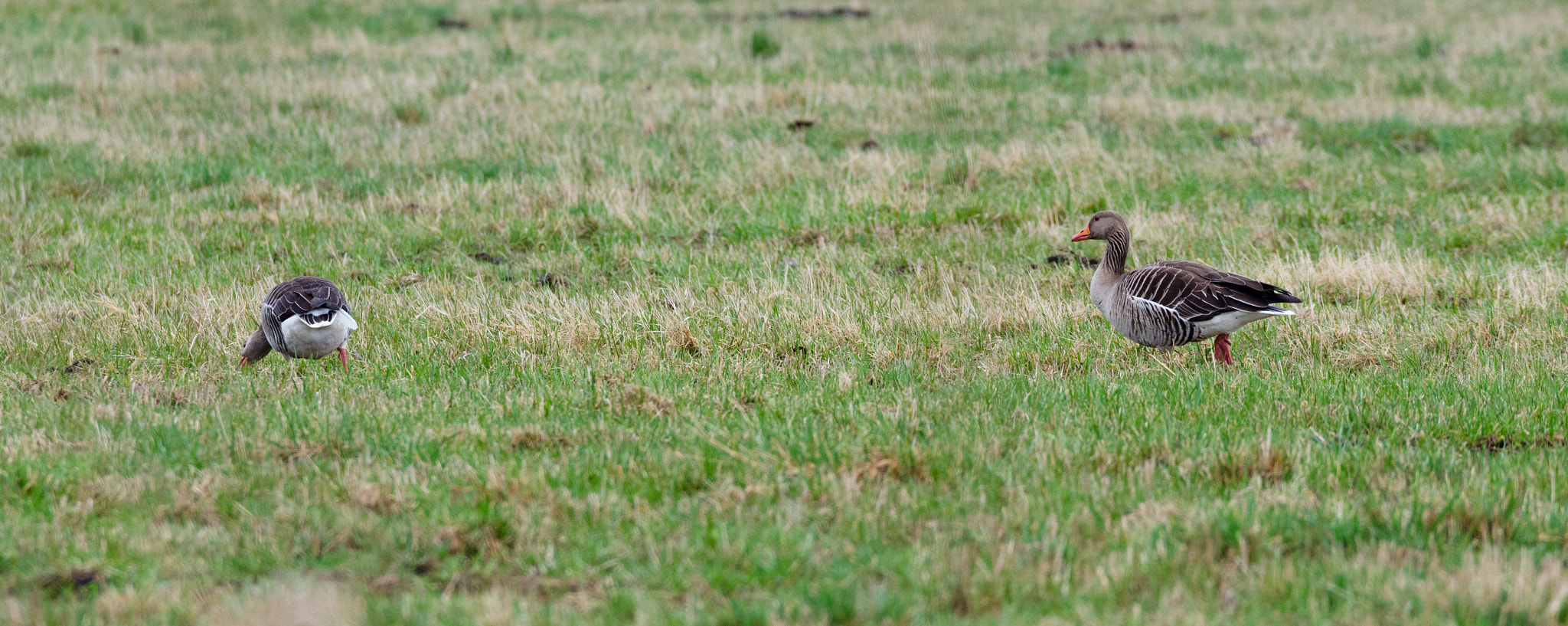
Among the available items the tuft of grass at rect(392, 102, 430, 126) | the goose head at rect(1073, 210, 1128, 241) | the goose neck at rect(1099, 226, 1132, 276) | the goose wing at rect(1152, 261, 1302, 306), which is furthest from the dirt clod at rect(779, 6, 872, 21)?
the goose wing at rect(1152, 261, 1302, 306)

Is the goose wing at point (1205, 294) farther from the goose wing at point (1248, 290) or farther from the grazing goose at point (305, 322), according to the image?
the grazing goose at point (305, 322)

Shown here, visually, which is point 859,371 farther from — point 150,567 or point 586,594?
point 150,567

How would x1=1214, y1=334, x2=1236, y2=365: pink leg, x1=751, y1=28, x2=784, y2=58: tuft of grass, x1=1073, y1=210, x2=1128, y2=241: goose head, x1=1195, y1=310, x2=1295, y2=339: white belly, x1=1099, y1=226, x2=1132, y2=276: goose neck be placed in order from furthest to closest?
x1=751, y1=28, x2=784, y2=58: tuft of grass → x1=1073, y1=210, x2=1128, y2=241: goose head → x1=1099, y1=226, x2=1132, y2=276: goose neck → x1=1214, y1=334, x2=1236, y2=365: pink leg → x1=1195, y1=310, x2=1295, y2=339: white belly

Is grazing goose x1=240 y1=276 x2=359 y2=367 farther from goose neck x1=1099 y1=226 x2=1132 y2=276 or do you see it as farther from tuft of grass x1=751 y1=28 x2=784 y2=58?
tuft of grass x1=751 y1=28 x2=784 y2=58

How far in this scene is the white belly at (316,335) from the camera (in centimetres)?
727

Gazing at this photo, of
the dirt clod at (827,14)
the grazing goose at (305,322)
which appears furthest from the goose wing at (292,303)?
the dirt clod at (827,14)

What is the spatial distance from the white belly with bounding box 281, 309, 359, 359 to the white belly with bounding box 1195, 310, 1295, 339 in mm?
5017

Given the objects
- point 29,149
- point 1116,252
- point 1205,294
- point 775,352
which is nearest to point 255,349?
point 775,352

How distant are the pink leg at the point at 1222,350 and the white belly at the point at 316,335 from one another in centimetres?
524

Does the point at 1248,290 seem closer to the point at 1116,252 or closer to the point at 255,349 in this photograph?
the point at 1116,252

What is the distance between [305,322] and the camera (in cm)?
722

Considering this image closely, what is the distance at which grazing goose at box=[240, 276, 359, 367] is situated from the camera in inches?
287

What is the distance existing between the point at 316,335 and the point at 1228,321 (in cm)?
532

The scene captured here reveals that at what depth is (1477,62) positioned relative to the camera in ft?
66.3
